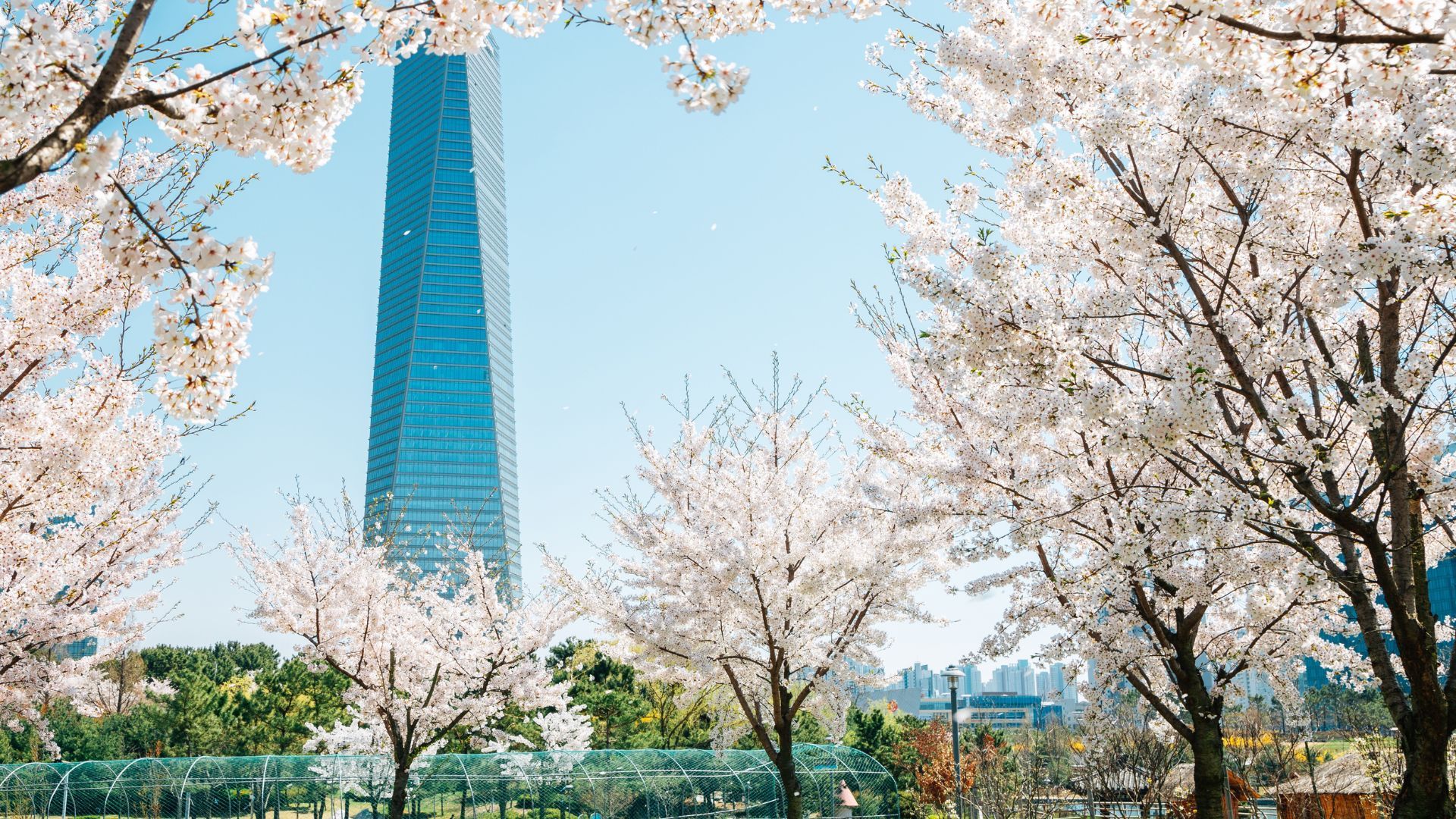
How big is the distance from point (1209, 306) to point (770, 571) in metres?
5.48

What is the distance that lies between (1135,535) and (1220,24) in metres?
2.61

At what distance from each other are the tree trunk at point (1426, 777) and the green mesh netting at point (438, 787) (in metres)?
12.9

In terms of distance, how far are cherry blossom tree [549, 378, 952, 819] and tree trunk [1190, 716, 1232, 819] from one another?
280 centimetres

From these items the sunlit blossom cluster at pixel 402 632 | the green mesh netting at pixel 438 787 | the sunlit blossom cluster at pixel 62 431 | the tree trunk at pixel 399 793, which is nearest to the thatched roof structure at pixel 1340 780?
the green mesh netting at pixel 438 787

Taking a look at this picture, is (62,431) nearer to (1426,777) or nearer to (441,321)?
(1426,777)

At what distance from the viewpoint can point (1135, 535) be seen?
4680 millimetres

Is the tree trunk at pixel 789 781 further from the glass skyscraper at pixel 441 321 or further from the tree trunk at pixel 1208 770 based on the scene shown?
the glass skyscraper at pixel 441 321

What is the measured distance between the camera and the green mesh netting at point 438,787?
14602 millimetres

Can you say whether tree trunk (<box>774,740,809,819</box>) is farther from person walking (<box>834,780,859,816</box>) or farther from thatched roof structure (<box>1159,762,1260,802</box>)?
thatched roof structure (<box>1159,762,1260,802</box>)

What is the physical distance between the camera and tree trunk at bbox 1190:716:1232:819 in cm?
639

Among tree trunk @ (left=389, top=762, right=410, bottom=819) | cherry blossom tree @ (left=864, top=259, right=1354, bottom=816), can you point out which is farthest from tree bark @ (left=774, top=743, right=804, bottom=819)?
tree trunk @ (left=389, top=762, right=410, bottom=819)

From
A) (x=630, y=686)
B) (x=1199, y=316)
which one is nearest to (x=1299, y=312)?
(x=1199, y=316)

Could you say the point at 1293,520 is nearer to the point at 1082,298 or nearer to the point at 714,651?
the point at 1082,298

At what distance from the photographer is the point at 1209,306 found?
181 inches
